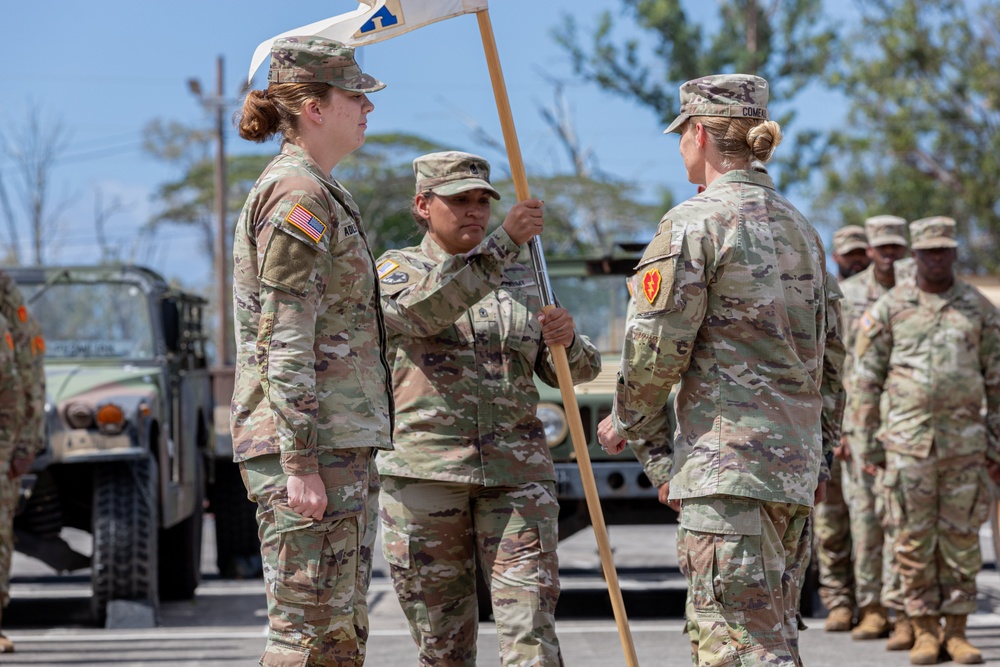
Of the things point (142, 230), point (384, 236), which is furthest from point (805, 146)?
point (142, 230)

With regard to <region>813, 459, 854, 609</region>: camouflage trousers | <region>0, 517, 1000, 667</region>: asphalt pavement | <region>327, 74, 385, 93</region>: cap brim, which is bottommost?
<region>0, 517, 1000, 667</region>: asphalt pavement

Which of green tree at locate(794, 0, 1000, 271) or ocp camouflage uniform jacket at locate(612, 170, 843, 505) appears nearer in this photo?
ocp camouflage uniform jacket at locate(612, 170, 843, 505)

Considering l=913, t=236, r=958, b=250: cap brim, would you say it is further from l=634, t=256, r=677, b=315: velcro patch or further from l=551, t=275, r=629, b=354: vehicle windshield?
l=634, t=256, r=677, b=315: velcro patch

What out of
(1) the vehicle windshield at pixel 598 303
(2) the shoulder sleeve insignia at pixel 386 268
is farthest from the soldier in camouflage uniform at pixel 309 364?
(1) the vehicle windshield at pixel 598 303

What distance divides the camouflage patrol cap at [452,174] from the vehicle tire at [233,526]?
6251 millimetres

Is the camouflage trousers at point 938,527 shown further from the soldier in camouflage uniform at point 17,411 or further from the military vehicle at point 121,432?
the soldier in camouflage uniform at point 17,411

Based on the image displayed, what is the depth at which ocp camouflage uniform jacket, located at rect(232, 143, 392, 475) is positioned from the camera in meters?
3.89

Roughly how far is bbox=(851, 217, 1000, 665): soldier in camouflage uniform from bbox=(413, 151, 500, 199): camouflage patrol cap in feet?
9.61

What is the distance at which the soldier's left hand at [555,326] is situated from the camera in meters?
4.86

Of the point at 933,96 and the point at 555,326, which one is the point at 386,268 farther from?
the point at 933,96

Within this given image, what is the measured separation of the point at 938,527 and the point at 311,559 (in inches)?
166

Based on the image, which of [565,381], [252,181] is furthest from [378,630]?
[252,181]

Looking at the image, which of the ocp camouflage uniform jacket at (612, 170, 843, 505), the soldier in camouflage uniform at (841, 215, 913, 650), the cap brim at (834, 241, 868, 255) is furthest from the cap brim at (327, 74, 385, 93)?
the cap brim at (834, 241, 868, 255)

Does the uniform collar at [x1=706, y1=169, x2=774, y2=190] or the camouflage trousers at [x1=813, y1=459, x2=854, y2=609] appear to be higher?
the uniform collar at [x1=706, y1=169, x2=774, y2=190]
